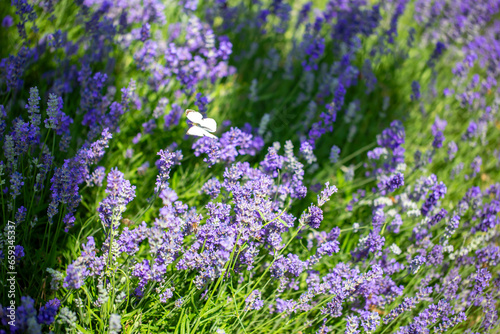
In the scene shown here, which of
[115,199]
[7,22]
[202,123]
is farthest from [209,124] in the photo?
[7,22]

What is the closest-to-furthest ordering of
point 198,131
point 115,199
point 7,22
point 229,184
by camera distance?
point 115,199
point 198,131
point 229,184
point 7,22

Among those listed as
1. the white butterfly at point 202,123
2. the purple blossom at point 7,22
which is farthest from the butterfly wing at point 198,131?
the purple blossom at point 7,22

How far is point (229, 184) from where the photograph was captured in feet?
7.45

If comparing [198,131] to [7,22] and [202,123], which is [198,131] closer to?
[202,123]

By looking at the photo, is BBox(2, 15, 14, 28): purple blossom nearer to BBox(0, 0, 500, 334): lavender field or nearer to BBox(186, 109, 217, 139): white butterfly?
BBox(0, 0, 500, 334): lavender field

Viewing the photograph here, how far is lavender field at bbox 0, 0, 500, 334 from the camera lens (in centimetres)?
202

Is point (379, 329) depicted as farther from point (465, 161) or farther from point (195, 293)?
point (465, 161)

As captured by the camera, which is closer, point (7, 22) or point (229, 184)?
point (229, 184)

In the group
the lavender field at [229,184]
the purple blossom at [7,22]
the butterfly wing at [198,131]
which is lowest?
the lavender field at [229,184]

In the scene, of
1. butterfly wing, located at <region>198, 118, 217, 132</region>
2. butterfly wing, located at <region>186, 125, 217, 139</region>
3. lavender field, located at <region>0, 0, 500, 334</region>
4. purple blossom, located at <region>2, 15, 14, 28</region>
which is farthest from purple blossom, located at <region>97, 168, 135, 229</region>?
purple blossom, located at <region>2, 15, 14, 28</region>

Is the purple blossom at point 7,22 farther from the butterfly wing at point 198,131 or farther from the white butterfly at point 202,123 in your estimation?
the butterfly wing at point 198,131

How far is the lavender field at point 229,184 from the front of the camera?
2.02 m

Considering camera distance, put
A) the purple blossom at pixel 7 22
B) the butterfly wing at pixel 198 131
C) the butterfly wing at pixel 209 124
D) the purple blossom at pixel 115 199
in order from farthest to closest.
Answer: the purple blossom at pixel 7 22 < the butterfly wing at pixel 209 124 < the butterfly wing at pixel 198 131 < the purple blossom at pixel 115 199

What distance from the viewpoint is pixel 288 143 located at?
249cm
